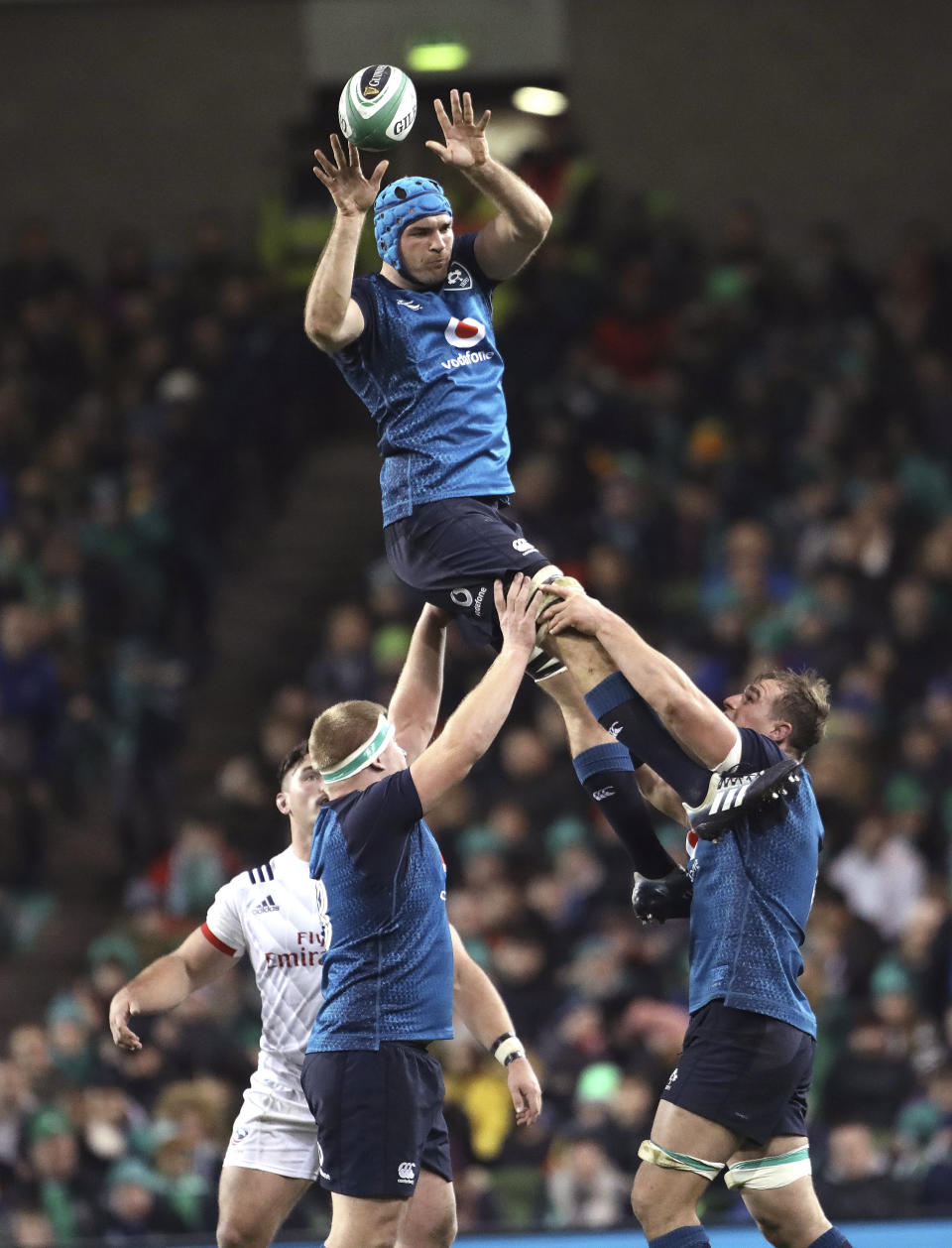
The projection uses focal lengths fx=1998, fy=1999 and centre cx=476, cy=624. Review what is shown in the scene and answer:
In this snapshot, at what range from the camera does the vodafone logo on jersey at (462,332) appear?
6.28m

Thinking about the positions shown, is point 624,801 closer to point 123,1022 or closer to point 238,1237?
point 123,1022

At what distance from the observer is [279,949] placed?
22.0 ft

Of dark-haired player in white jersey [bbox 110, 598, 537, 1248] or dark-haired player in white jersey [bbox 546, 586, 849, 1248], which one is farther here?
dark-haired player in white jersey [bbox 110, 598, 537, 1248]

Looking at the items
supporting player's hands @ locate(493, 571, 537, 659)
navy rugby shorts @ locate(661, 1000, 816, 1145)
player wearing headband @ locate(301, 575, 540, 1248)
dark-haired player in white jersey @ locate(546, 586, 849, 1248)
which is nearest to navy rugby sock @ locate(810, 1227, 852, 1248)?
dark-haired player in white jersey @ locate(546, 586, 849, 1248)

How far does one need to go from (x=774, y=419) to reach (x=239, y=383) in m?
4.33

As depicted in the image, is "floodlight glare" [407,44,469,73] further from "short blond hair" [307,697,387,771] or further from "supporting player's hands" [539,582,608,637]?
"short blond hair" [307,697,387,771]

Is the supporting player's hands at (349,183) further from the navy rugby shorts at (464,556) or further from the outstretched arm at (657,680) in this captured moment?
the outstretched arm at (657,680)

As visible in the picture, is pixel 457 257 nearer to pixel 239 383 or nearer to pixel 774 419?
pixel 774 419

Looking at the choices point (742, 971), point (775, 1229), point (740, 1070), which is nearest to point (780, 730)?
point (742, 971)

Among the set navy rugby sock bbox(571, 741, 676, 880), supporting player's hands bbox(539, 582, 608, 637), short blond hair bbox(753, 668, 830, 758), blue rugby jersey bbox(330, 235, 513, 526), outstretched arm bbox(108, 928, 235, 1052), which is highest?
blue rugby jersey bbox(330, 235, 513, 526)

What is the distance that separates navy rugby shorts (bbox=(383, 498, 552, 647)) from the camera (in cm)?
606

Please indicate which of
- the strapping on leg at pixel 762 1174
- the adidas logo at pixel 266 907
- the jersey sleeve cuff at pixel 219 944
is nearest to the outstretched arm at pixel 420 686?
the adidas logo at pixel 266 907

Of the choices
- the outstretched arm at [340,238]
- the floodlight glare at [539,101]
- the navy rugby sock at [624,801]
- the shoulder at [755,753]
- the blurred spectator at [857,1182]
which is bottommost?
the blurred spectator at [857,1182]

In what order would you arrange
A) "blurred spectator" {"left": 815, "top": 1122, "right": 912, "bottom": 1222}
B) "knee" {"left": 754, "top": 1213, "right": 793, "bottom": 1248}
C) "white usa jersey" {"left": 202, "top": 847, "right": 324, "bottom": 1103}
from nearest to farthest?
1. "knee" {"left": 754, "top": 1213, "right": 793, "bottom": 1248}
2. "white usa jersey" {"left": 202, "top": 847, "right": 324, "bottom": 1103}
3. "blurred spectator" {"left": 815, "top": 1122, "right": 912, "bottom": 1222}
